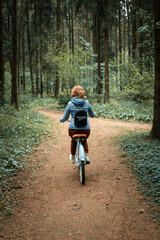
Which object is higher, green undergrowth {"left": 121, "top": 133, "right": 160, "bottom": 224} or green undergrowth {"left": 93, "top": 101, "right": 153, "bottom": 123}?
green undergrowth {"left": 93, "top": 101, "right": 153, "bottom": 123}

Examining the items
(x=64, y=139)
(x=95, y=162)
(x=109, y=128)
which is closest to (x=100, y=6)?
(x=109, y=128)

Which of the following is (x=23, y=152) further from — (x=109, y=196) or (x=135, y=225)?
(x=135, y=225)

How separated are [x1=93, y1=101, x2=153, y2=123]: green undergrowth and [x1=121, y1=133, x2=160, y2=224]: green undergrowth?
17.4ft

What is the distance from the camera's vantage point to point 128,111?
14.7 metres

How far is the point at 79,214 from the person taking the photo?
11.9 ft

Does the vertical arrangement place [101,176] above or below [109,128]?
below

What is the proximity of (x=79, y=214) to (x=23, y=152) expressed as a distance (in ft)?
12.2

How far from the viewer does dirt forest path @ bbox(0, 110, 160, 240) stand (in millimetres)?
3121

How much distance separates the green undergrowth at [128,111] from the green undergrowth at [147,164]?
208 inches

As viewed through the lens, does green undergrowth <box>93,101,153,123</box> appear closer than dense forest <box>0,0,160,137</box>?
No

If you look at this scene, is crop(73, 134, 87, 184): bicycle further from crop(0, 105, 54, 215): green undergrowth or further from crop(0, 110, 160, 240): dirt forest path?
crop(0, 105, 54, 215): green undergrowth

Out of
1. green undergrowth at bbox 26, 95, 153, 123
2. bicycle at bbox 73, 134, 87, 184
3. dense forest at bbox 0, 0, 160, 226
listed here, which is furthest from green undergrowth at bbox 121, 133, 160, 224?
green undergrowth at bbox 26, 95, 153, 123

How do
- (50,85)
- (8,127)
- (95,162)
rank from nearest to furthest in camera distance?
1. (95,162)
2. (8,127)
3. (50,85)

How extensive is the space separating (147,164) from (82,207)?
233cm
